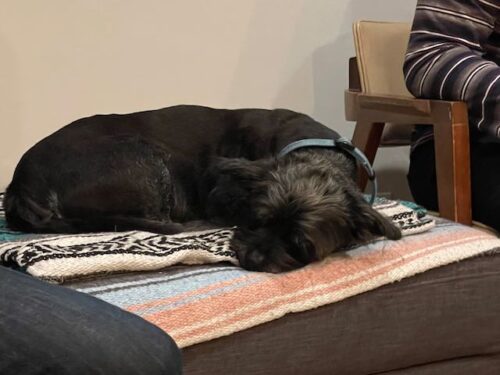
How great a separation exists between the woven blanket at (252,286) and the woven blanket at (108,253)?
0.08ft

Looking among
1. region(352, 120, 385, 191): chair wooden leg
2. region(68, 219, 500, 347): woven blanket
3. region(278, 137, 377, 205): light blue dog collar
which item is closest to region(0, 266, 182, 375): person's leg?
region(68, 219, 500, 347): woven blanket

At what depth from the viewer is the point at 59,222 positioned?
181cm

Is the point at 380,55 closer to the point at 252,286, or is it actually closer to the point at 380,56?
the point at 380,56

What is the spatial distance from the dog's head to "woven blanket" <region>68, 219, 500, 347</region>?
4 cm

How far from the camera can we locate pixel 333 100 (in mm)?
3068

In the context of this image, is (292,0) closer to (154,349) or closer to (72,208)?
(72,208)

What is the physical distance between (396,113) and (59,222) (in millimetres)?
1005

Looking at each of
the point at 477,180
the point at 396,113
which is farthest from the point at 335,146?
the point at 477,180

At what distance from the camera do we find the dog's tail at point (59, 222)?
5.91ft

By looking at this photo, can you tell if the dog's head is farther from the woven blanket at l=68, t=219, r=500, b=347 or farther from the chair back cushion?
the chair back cushion

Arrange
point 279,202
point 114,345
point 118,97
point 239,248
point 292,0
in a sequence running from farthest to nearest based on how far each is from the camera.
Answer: point 292,0 < point 118,97 < point 279,202 < point 239,248 < point 114,345

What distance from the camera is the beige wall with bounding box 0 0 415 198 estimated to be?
2.48 metres

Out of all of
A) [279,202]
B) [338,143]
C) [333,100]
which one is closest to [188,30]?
[333,100]

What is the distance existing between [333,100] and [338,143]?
3.83 ft
